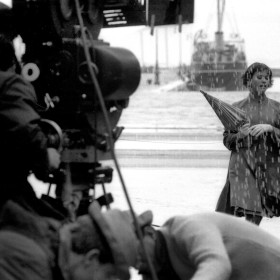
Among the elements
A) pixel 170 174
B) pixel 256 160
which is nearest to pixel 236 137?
pixel 256 160

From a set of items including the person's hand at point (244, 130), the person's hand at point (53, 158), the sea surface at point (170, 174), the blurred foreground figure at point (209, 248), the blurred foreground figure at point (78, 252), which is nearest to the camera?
the blurred foreground figure at point (78, 252)

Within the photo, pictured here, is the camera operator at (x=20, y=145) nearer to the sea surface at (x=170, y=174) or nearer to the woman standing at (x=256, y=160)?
the sea surface at (x=170, y=174)

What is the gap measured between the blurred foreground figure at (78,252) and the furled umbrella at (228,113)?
2.38 meters

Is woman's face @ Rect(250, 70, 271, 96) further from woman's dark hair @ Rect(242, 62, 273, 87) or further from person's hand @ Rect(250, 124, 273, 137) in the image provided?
person's hand @ Rect(250, 124, 273, 137)

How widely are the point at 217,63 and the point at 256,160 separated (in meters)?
49.6

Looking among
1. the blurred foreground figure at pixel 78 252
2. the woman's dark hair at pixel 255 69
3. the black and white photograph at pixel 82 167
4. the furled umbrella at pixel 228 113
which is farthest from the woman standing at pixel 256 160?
the blurred foreground figure at pixel 78 252

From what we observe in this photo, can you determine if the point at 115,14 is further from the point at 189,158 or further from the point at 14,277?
the point at 189,158

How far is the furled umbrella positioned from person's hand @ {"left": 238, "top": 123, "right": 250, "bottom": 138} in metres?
0.03

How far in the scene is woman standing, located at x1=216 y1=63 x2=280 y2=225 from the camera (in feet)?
16.1

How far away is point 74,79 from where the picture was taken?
2.51 m

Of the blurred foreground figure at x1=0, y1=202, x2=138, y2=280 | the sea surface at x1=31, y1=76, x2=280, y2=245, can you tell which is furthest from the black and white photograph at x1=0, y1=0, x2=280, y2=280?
the sea surface at x1=31, y1=76, x2=280, y2=245

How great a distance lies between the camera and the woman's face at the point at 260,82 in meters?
4.95

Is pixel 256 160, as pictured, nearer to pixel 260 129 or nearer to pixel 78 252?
pixel 260 129

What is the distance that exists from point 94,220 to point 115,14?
1.01 meters
